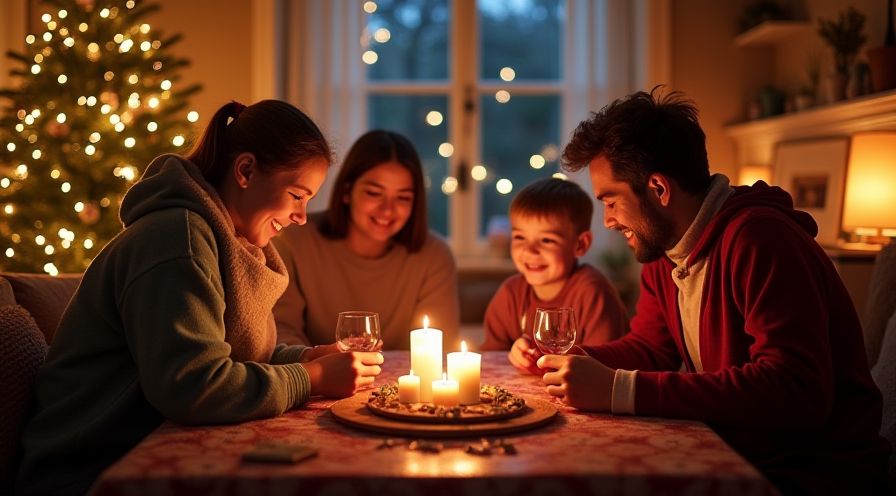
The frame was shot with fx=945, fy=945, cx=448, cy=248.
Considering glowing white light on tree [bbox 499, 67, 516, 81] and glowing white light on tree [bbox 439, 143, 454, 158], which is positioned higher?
glowing white light on tree [bbox 499, 67, 516, 81]

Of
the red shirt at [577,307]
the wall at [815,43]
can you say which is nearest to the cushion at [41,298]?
the red shirt at [577,307]

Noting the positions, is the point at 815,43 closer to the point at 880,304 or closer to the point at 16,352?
the point at 880,304

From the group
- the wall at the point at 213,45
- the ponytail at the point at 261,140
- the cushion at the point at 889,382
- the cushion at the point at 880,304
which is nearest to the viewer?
the ponytail at the point at 261,140

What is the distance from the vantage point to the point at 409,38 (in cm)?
542

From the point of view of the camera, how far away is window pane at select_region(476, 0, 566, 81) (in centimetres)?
545

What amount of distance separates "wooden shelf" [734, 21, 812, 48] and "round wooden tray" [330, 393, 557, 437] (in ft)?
11.8

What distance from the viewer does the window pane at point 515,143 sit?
5473mm

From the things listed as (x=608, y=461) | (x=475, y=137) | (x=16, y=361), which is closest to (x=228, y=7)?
(x=475, y=137)

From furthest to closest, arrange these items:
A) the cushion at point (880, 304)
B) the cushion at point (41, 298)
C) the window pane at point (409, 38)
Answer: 1. the window pane at point (409, 38)
2. the cushion at point (880, 304)
3. the cushion at point (41, 298)

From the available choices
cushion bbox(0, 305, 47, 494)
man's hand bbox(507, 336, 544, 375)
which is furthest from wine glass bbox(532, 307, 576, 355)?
cushion bbox(0, 305, 47, 494)

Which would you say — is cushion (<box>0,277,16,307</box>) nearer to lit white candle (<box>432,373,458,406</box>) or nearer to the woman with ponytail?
the woman with ponytail

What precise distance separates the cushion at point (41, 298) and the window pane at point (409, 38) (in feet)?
11.0

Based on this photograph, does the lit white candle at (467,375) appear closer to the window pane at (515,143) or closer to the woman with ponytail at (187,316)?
the woman with ponytail at (187,316)

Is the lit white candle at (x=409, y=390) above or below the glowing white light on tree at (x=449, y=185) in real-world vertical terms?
below
